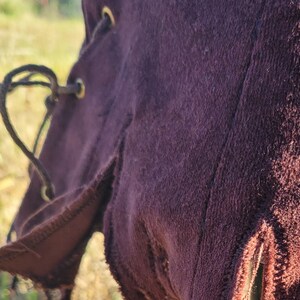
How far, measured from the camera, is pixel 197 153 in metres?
0.43

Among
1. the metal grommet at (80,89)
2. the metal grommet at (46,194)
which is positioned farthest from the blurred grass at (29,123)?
the metal grommet at (80,89)

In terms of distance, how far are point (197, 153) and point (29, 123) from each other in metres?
1.58

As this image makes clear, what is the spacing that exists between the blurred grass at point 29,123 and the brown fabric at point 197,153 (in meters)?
0.31

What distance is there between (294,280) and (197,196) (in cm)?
9

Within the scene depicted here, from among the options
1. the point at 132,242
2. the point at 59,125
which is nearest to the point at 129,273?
the point at 132,242

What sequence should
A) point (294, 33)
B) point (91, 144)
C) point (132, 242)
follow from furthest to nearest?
point (91, 144) → point (132, 242) → point (294, 33)

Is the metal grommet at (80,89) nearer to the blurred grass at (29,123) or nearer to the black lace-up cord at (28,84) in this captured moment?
the black lace-up cord at (28,84)

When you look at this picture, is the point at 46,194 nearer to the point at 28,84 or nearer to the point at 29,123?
the point at 28,84

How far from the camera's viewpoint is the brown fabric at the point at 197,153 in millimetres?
381

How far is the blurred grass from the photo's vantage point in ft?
3.94

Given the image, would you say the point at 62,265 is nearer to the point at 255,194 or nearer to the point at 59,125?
the point at 59,125

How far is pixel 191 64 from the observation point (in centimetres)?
46

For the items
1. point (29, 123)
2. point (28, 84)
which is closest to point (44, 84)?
point (28, 84)

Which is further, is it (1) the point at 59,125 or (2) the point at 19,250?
(1) the point at 59,125
